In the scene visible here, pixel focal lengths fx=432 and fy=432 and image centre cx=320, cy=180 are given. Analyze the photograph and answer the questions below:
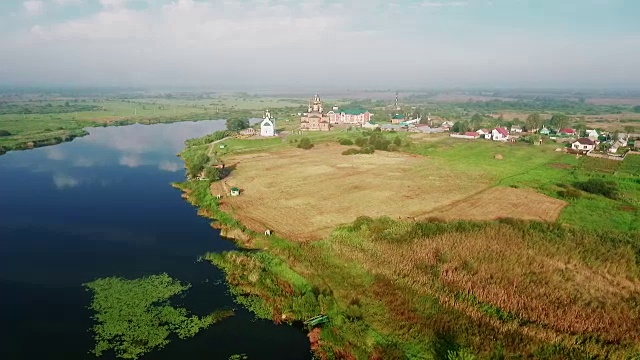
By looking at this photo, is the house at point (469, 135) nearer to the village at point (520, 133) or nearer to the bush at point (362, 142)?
the village at point (520, 133)

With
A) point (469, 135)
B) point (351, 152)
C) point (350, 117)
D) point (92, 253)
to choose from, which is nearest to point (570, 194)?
point (351, 152)

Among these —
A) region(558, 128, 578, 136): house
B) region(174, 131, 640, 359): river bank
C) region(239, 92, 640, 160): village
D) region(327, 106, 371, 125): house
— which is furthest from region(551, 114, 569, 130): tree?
region(174, 131, 640, 359): river bank

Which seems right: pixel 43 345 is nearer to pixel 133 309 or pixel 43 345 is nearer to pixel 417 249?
pixel 133 309

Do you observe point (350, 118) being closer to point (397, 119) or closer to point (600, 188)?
point (397, 119)

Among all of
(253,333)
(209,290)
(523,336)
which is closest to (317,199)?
(209,290)

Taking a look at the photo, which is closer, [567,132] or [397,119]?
[567,132]

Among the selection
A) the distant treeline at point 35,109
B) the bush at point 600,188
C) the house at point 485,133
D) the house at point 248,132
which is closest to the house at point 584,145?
the house at point 485,133
